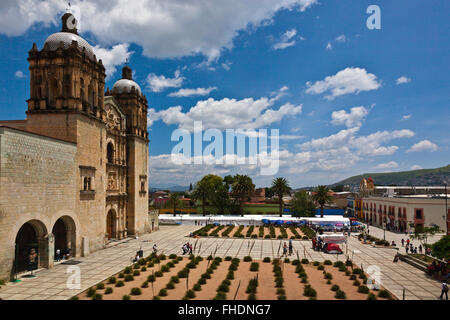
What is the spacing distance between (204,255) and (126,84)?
28.7 metres

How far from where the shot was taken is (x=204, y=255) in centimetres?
3319

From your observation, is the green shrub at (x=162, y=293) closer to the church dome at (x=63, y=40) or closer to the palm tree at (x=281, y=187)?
the church dome at (x=63, y=40)

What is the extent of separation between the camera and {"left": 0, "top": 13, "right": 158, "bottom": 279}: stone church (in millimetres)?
23594

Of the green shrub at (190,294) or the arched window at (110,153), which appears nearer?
the green shrub at (190,294)

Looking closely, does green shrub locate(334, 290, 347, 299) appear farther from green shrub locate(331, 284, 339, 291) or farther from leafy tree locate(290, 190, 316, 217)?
leafy tree locate(290, 190, 316, 217)

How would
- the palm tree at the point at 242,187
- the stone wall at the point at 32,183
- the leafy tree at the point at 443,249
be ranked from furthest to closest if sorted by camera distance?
the palm tree at the point at 242,187 < the leafy tree at the point at 443,249 < the stone wall at the point at 32,183

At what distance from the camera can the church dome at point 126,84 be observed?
4731cm

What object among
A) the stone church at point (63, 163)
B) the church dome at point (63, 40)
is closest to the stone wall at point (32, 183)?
the stone church at point (63, 163)

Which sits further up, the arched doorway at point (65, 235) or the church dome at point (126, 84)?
the church dome at point (126, 84)

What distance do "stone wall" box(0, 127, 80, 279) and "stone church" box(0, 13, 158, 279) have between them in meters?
0.07

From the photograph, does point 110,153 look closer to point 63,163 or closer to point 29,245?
point 63,163

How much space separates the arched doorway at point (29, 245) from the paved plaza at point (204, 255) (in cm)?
137

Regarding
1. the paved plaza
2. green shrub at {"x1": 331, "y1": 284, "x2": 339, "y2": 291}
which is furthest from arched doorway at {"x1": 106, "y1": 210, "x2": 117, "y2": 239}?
green shrub at {"x1": 331, "y1": 284, "x2": 339, "y2": 291}

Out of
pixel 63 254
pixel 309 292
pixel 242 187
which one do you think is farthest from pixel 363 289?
pixel 242 187
